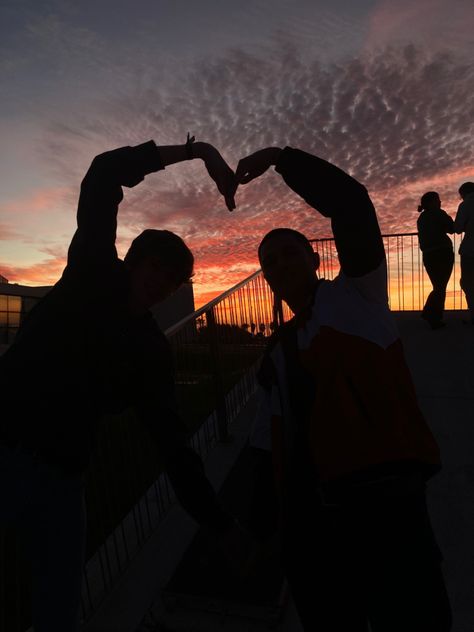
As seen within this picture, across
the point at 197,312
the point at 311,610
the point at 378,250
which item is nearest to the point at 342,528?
the point at 311,610

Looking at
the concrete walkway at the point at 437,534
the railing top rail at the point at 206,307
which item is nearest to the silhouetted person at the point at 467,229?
the concrete walkway at the point at 437,534

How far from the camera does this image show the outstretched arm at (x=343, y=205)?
1.24m

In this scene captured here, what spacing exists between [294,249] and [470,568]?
7.48ft

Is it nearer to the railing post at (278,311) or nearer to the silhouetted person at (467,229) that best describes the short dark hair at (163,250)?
the railing post at (278,311)

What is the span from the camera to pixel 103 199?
146 cm

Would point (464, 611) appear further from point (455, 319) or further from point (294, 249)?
point (455, 319)

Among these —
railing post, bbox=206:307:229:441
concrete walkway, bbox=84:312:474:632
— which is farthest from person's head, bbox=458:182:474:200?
railing post, bbox=206:307:229:441

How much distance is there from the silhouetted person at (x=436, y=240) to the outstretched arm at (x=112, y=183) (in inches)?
232

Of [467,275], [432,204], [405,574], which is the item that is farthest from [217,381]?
[432,204]

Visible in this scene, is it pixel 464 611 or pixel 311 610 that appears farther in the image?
pixel 464 611

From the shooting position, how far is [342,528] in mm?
1200

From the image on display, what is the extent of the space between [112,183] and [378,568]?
1.39 meters

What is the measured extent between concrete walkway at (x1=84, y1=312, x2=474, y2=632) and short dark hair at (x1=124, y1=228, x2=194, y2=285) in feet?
6.23

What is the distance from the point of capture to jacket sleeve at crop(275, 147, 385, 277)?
123 cm
